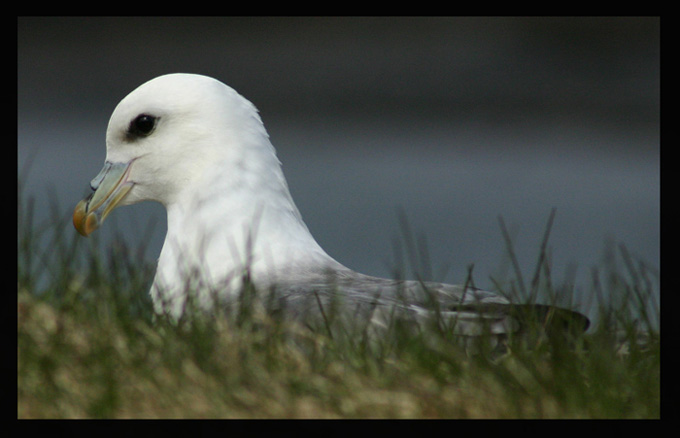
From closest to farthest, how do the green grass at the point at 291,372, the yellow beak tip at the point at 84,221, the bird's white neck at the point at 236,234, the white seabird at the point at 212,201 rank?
the green grass at the point at 291,372, the white seabird at the point at 212,201, the bird's white neck at the point at 236,234, the yellow beak tip at the point at 84,221

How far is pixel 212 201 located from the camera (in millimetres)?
4160

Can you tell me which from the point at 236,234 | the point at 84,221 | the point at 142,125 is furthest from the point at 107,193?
the point at 236,234

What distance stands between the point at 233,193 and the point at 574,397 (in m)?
1.79

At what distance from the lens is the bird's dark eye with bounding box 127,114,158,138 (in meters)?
4.34

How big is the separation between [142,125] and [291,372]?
1755 mm

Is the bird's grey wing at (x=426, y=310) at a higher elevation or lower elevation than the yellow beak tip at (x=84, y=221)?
lower

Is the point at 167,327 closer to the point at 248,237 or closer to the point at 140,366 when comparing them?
the point at 140,366

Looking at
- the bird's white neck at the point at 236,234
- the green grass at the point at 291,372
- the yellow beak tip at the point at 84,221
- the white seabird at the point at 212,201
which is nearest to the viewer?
the green grass at the point at 291,372

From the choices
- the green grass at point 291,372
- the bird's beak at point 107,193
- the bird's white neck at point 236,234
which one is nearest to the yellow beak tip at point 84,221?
the bird's beak at point 107,193

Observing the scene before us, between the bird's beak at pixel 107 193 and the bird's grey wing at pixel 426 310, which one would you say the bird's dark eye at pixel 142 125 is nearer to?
the bird's beak at pixel 107 193

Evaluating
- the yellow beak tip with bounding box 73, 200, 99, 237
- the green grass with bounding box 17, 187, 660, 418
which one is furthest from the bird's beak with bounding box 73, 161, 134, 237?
the green grass with bounding box 17, 187, 660, 418

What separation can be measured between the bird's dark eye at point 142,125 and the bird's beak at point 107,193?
0.42 feet

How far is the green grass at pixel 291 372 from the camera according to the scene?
2.83 m

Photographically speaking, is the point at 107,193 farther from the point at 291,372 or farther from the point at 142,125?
the point at 291,372
